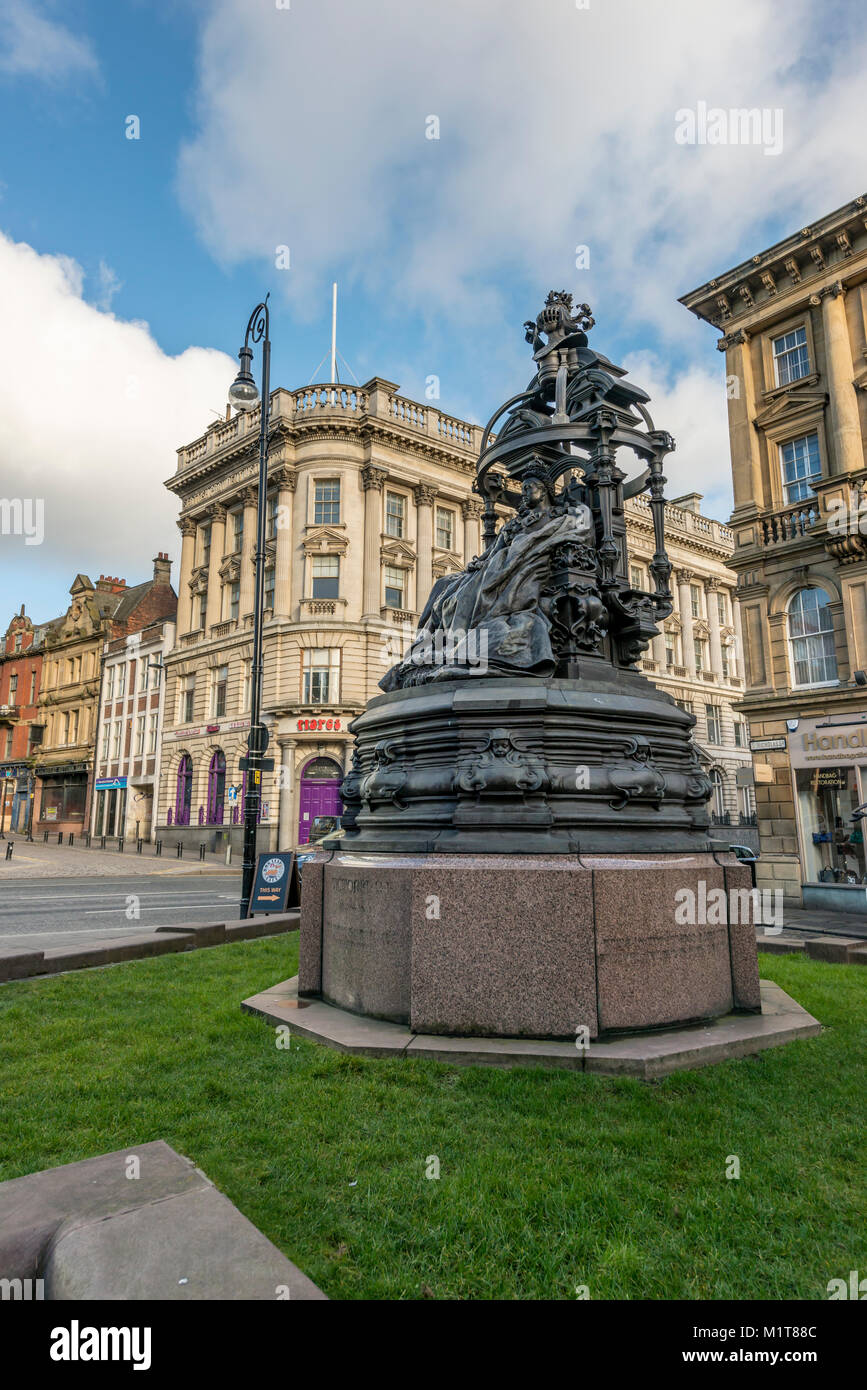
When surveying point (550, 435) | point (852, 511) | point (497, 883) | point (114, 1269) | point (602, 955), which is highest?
point (852, 511)

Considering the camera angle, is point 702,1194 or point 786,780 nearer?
point 702,1194

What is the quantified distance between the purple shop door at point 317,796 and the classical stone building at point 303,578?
7cm

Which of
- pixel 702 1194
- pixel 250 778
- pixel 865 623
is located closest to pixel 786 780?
pixel 865 623

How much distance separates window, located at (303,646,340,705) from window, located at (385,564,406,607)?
4140 millimetres

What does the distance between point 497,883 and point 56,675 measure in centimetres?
6612

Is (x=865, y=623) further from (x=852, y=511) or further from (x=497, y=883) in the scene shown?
(x=497, y=883)

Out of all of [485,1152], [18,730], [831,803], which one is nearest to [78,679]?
[18,730]

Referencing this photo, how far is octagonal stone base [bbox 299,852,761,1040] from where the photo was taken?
4965 mm

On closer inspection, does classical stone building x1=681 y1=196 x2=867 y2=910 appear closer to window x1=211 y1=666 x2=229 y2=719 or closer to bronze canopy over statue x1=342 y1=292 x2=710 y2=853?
bronze canopy over statue x1=342 y1=292 x2=710 y2=853

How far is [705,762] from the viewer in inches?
287

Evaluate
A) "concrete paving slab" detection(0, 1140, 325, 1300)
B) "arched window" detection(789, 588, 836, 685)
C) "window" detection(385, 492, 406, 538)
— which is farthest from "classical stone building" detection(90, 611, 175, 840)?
"concrete paving slab" detection(0, 1140, 325, 1300)

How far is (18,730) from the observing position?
6700cm

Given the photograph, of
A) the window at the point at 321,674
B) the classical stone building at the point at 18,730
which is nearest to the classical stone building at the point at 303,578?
the window at the point at 321,674

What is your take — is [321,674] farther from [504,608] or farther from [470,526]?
[504,608]
